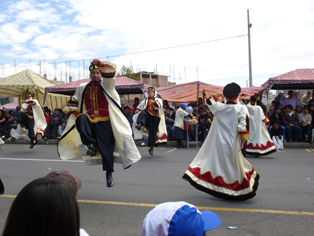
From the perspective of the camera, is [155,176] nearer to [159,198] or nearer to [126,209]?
[159,198]

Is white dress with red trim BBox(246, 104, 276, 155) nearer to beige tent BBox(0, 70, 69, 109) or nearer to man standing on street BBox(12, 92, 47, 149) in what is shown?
man standing on street BBox(12, 92, 47, 149)

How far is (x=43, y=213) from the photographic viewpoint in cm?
121

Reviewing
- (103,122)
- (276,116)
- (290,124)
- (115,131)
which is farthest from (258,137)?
(103,122)

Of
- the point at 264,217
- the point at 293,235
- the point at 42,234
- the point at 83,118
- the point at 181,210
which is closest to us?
the point at 42,234

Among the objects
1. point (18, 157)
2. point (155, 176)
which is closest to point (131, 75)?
point (18, 157)

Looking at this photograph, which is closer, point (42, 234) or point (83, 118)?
→ point (42, 234)

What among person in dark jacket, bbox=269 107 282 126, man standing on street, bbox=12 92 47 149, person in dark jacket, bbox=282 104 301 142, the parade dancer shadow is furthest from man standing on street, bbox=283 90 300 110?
man standing on street, bbox=12 92 47 149

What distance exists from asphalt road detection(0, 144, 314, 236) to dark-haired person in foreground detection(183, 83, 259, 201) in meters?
0.21

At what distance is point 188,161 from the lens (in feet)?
29.3

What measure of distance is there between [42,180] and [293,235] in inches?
126

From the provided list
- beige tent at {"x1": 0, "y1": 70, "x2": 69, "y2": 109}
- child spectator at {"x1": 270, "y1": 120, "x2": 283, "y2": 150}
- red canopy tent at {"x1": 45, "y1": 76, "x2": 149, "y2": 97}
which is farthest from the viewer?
beige tent at {"x1": 0, "y1": 70, "x2": 69, "y2": 109}

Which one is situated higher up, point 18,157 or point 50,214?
point 50,214

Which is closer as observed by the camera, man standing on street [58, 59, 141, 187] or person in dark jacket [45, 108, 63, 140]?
man standing on street [58, 59, 141, 187]

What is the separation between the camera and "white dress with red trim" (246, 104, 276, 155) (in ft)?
31.9
